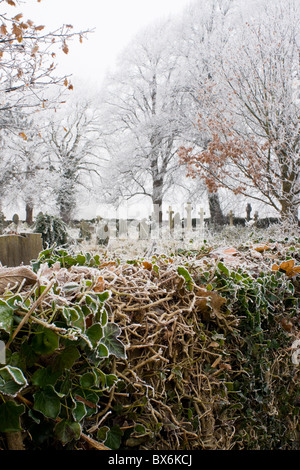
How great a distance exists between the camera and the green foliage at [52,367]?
2.79ft

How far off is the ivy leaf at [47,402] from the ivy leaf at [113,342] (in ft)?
0.66

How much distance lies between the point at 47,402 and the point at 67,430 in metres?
0.09

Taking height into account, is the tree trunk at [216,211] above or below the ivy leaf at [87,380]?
above

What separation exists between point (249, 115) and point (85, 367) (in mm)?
8350

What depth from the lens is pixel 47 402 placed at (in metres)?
0.86

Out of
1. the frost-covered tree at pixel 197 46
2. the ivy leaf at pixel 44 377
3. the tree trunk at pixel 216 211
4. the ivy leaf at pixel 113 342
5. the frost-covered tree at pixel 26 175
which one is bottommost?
the ivy leaf at pixel 44 377

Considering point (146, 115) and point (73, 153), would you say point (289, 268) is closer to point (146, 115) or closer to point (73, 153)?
point (146, 115)

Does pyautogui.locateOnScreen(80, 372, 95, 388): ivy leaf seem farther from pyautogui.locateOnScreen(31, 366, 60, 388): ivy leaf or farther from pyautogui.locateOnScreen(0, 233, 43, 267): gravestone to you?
pyautogui.locateOnScreen(0, 233, 43, 267): gravestone

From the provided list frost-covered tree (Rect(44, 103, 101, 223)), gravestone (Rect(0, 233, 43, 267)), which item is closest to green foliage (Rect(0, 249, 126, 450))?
gravestone (Rect(0, 233, 43, 267))

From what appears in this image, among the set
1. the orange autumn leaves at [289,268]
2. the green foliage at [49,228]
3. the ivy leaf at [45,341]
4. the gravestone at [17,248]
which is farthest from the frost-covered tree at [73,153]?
the ivy leaf at [45,341]

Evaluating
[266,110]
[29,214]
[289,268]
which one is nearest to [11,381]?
[289,268]

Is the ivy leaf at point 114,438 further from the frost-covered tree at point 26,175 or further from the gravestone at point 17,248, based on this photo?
the frost-covered tree at point 26,175

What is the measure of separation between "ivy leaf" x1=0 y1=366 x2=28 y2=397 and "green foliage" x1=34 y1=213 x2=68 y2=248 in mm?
A: 5440

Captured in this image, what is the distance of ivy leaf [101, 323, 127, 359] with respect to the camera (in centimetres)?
101
